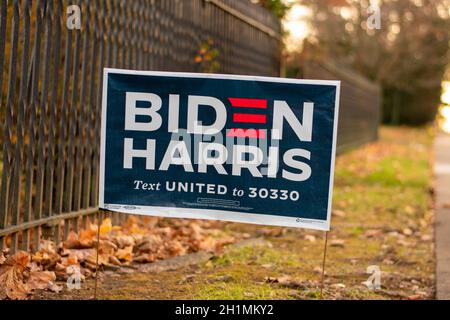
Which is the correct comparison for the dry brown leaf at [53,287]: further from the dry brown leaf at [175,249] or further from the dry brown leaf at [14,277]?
the dry brown leaf at [175,249]

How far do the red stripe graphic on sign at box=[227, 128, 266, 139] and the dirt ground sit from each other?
1.09 m

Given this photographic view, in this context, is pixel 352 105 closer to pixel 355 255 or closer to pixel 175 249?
pixel 355 255

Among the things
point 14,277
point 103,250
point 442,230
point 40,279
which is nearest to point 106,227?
point 103,250

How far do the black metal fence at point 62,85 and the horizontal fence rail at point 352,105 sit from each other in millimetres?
6788

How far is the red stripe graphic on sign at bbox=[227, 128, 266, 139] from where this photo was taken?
475cm

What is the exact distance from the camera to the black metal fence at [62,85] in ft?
18.3

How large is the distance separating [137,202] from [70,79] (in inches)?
74.8

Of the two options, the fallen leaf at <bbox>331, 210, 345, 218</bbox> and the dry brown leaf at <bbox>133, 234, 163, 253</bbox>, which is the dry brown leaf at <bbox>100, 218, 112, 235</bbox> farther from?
the fallen leaf at <bbox>331, 210, 345, 218</bbox>

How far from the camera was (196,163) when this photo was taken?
4781mm

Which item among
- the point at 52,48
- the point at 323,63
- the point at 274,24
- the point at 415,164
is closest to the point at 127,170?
the point at 52,48

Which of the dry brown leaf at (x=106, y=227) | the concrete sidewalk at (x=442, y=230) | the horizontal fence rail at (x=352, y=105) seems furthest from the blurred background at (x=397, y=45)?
the dry brown leaf at (x=106, y=227)

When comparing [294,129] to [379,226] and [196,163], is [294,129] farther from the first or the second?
[379,226]

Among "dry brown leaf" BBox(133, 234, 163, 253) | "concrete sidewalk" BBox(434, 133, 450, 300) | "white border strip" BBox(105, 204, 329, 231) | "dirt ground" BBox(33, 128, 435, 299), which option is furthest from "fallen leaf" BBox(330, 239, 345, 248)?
"white border strip" BBox(105, 204, 329, 231)
